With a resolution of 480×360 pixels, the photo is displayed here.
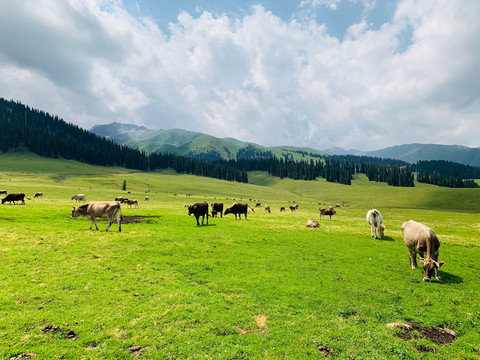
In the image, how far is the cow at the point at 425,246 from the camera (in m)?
14.8

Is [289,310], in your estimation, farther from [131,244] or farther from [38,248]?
[38,248]

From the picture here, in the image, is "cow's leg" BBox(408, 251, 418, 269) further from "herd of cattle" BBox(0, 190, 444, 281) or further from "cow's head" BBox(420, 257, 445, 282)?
"cow's head" BBox(420, 257, 445, 282)

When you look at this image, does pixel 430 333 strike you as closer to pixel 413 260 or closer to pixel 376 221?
pixel 413 260

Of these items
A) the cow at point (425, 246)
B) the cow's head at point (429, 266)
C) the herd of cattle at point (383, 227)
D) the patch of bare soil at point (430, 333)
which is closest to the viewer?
the patch of bare soil at point (430, 333)

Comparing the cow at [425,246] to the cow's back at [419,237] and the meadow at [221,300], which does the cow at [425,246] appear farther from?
the meadow at [221,300]

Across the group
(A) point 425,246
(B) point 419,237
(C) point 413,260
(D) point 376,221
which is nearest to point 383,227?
(D) point 376,221

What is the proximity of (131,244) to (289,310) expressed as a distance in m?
14.6

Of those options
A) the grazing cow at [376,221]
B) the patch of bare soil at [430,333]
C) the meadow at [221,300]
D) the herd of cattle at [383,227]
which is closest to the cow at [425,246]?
the herd of cattle at [383,227]

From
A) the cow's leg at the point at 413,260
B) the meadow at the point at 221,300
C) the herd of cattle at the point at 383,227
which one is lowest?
the meadow at the point at 221,300

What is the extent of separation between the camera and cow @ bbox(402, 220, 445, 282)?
1475 cm

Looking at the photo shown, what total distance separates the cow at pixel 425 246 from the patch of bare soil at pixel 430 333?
544 cm

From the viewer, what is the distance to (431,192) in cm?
12131

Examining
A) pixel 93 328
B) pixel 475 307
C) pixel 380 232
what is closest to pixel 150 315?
pixel 93 328

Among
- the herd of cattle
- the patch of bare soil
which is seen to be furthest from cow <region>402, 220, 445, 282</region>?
the patch of bare soil
